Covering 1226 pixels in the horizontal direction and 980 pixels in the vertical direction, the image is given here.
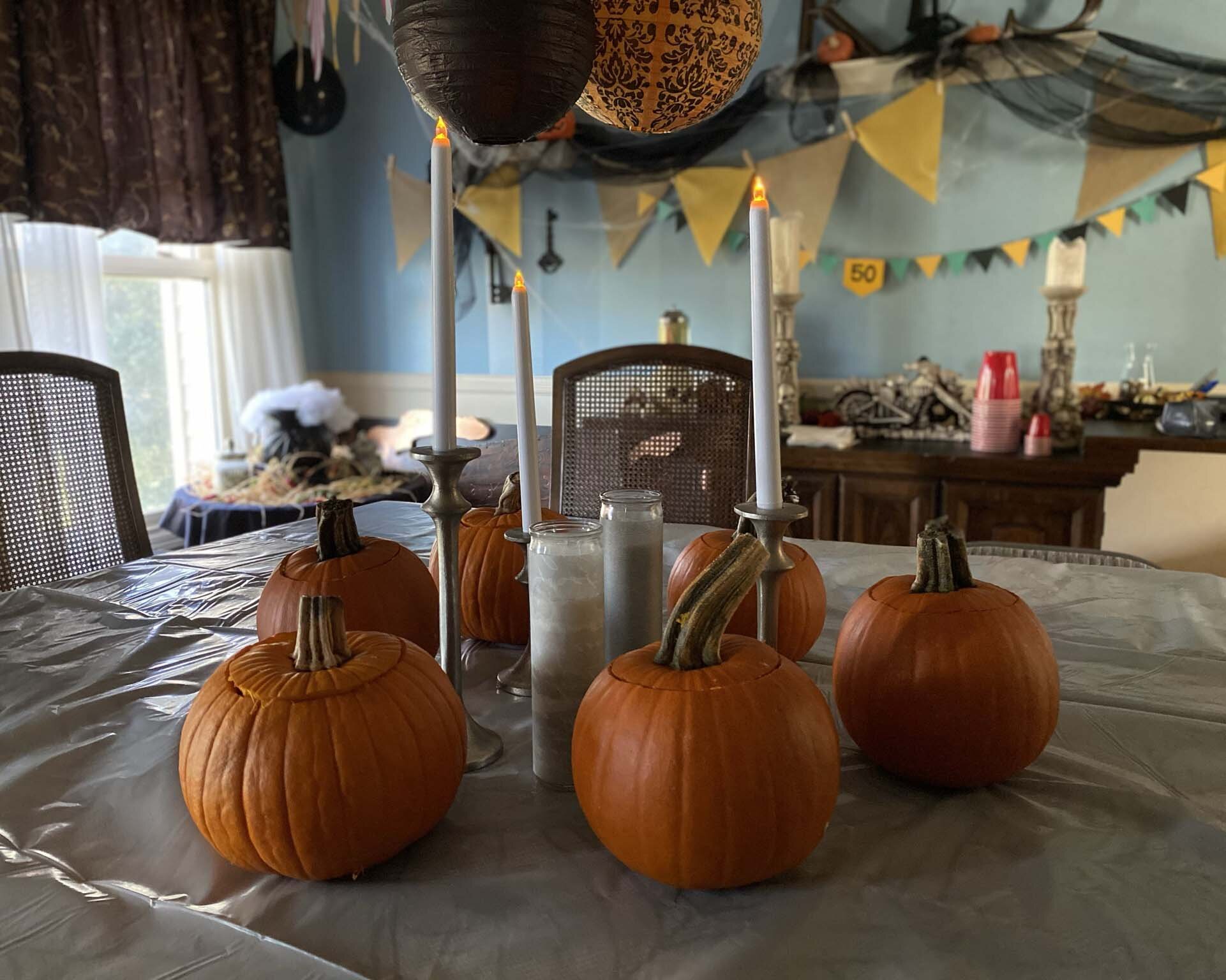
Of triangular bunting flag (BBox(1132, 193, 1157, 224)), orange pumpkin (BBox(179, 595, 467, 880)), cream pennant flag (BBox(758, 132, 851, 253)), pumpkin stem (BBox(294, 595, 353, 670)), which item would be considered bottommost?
orange pumpkin (BBox(179, 595, 467, 880))

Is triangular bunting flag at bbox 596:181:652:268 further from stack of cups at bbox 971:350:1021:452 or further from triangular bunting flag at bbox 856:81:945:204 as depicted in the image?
stack of cups at bbox 971:350:1021:452

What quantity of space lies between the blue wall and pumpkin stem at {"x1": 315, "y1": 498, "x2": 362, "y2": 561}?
2362mm

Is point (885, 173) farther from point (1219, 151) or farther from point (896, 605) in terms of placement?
point (896, 605)

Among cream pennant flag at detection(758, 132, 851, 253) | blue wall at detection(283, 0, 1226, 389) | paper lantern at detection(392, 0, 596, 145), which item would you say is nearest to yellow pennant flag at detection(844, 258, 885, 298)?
blue wall at detection(283, 0, 1226, 389)

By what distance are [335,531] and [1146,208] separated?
2.58 meters

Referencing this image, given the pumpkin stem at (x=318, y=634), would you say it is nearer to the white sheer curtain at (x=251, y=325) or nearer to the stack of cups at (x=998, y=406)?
the stack of cups at (x=998, y=406)

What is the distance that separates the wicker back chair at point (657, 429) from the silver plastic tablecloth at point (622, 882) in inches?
31.3

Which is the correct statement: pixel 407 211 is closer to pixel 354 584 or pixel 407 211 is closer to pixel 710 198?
pixel 710 198

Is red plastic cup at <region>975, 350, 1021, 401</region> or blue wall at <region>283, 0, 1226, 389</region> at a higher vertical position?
blue wall at <region>283, 0, 1226, 389</region>

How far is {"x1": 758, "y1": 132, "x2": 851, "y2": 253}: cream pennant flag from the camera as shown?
9.28 ft

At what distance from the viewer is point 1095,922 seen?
509mm

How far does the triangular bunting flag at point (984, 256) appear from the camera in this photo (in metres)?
2.72

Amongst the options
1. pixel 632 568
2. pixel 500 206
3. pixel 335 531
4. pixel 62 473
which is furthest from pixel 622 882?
pixel 500 206

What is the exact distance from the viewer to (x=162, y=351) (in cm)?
329
